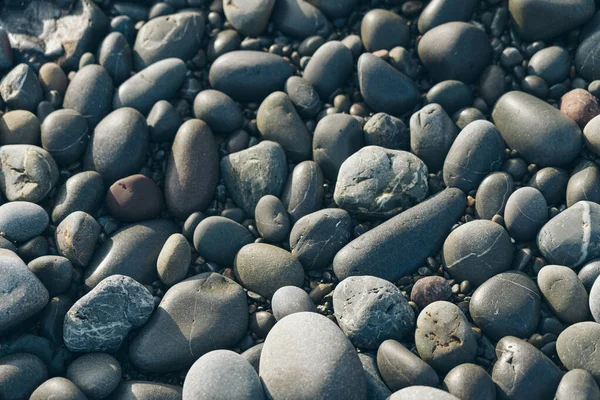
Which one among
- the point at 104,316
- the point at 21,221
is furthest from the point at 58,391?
the point at 21,221

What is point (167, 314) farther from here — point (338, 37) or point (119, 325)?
point (338, 37)

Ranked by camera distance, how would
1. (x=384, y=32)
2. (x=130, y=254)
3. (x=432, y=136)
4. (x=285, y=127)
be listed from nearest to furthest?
1. (x=130, y=254)
2. (x=432, y=136)
3. (x=285, y=127)
4. (x=384, y=32)

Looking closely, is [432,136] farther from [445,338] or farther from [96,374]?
[96,374]

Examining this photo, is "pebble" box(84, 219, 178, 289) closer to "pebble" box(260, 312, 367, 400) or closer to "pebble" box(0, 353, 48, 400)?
"pebble" box(0, 353, 48, 400)

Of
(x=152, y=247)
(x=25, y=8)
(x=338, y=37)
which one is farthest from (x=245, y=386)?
(x=25, y=8)

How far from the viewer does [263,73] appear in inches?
209

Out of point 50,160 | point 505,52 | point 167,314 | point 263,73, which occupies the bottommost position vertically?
point 167,314

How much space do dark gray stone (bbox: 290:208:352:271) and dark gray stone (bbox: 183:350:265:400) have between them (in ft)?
3.07

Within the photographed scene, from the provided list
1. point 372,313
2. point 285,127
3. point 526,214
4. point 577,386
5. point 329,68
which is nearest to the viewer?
point 577,386

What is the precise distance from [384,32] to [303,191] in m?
1.60

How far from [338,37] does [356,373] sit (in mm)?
3020

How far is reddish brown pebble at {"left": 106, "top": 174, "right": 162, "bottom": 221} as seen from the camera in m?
4.73

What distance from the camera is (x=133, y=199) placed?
15.5 feet

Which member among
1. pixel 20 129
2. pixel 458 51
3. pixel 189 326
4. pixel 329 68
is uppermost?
pixel 458 51
